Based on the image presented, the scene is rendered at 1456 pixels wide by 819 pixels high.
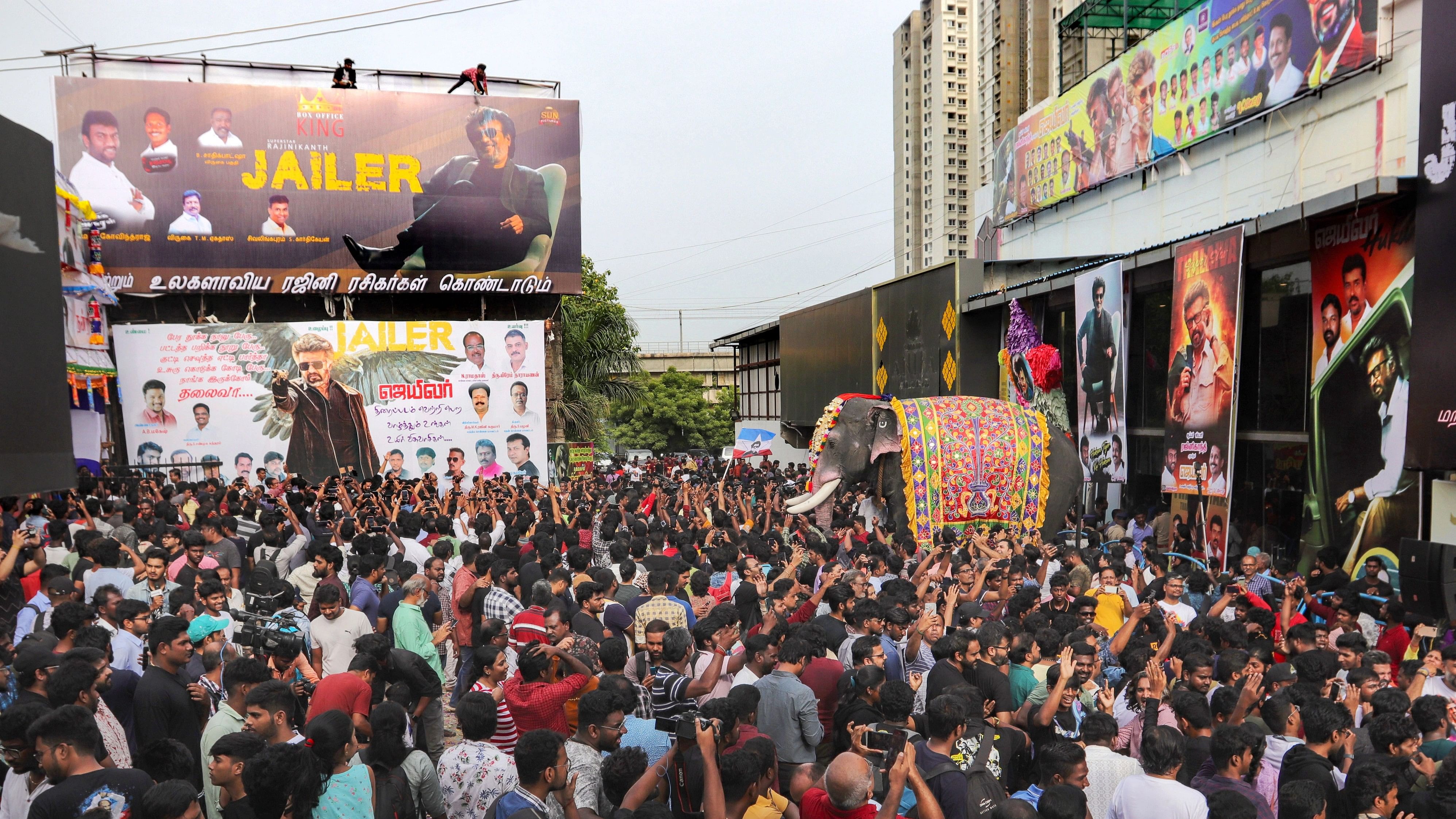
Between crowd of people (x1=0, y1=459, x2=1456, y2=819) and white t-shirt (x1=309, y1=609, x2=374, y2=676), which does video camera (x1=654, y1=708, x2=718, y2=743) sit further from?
white t-shirt (x1=309, y1=609, x2=374, y2=676)

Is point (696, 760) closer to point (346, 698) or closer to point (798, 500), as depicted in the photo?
point (346, 698)

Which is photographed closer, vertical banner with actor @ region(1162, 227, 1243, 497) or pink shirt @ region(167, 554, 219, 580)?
pink shirt @ region(167, 554, 219, 580)

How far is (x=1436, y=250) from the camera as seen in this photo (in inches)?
362

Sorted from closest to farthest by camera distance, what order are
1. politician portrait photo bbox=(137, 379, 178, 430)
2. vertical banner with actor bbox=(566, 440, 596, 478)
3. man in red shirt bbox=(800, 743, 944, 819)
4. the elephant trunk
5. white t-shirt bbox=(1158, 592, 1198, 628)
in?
man in red shirt bbox=(800, 743, 944, 819) → white t-shirt bbox=(1158, 592, 1198, 628) → the elephant trunk → politician portrait photo bbox=(137, 379, 178, 430) → vertical banner with actor bbox=(566, 440, 596, 478)

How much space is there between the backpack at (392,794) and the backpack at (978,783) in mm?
2051

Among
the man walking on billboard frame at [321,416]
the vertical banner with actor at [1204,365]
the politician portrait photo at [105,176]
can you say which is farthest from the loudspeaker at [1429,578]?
the politician portrait photo at [105,176]

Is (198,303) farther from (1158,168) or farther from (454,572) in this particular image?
(1158,168)

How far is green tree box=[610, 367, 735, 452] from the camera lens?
48250 millimetres

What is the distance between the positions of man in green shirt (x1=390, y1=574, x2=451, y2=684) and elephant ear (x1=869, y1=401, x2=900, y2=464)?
706 centimetres

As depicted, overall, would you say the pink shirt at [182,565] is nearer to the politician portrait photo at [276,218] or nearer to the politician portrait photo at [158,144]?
the politician portrait photo at [276,218]

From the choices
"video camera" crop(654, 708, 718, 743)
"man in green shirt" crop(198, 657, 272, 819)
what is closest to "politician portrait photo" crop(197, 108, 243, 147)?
"man in green shirt" crop(198, 657, 272, 819)

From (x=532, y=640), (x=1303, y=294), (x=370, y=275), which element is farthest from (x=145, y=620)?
(x=370, y=275)

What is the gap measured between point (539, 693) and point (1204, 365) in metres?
9.77

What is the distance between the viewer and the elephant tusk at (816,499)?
11609 mm
